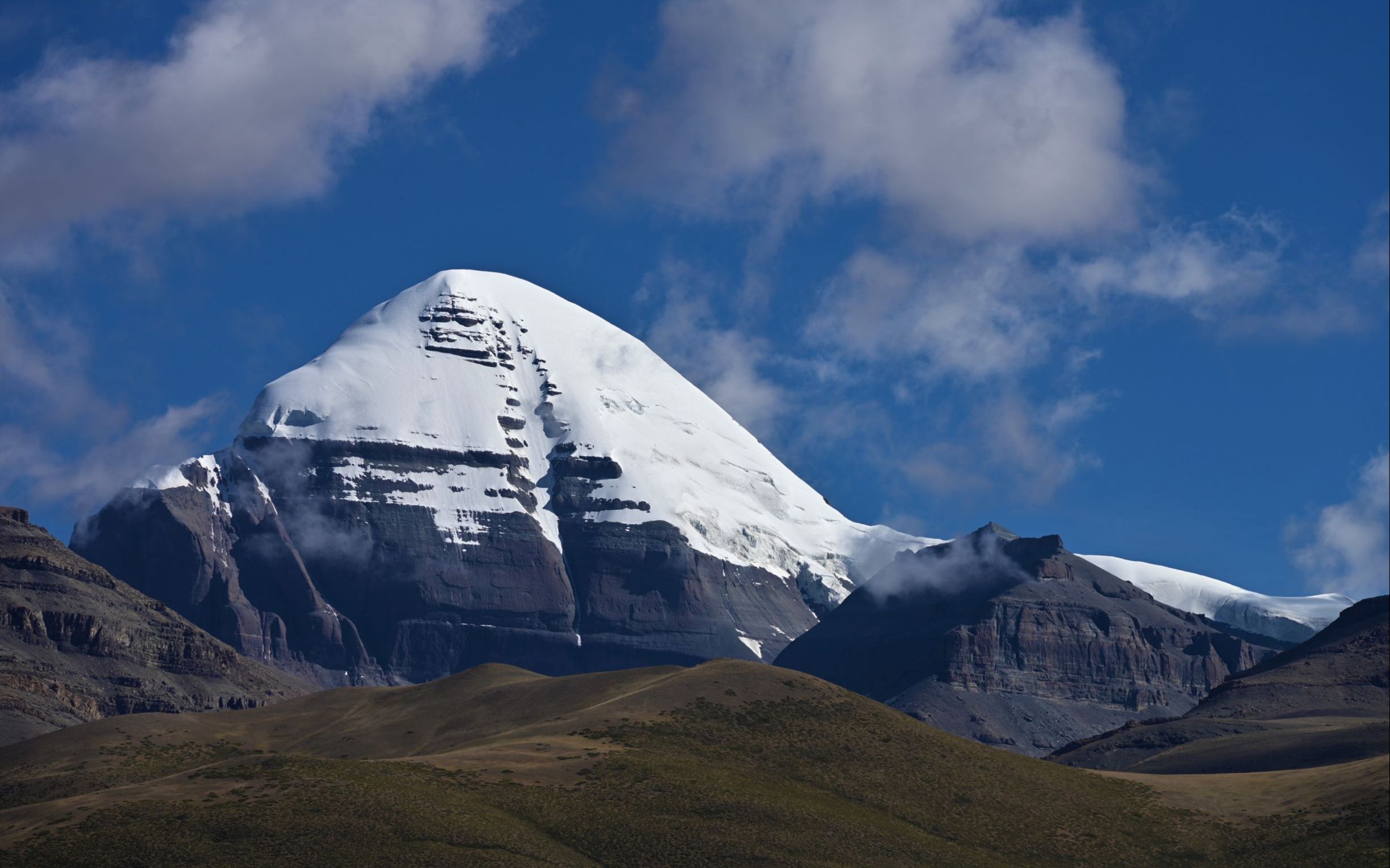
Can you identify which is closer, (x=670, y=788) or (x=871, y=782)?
(x=670, y=788)

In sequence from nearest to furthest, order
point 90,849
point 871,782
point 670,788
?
point 90,849
point 670,788
point 871,782

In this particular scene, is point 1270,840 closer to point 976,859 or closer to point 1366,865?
point 1366,865

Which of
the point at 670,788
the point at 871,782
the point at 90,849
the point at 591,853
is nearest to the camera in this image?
the point at 90,849

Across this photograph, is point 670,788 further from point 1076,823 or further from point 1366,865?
point 1366,865

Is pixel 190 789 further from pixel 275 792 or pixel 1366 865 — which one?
pixel 1366 865

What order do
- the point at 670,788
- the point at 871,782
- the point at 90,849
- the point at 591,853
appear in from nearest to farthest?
1. the point at 90,849
2. the point at 591,853
3. the point at 670,788
4. the point at 871,782

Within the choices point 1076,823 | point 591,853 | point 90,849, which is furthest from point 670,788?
point 90,849

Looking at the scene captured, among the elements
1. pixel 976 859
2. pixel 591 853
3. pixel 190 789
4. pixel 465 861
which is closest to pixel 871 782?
pixel 976 859

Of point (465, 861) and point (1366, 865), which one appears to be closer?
point (465, 861)

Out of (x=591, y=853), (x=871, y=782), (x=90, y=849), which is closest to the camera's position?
(x=90, y=849)

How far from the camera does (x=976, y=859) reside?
17712cm

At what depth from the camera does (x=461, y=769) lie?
614 feet

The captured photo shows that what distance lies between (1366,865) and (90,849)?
10893cm

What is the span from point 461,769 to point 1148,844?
66407mm
